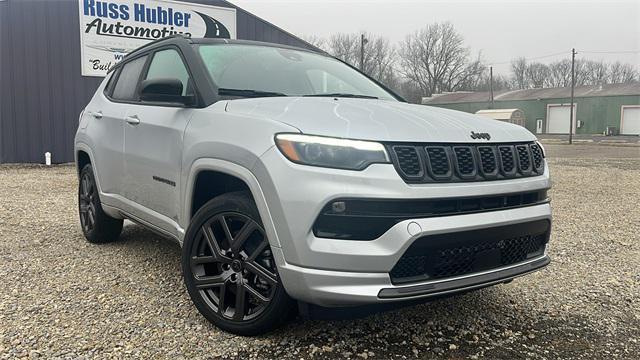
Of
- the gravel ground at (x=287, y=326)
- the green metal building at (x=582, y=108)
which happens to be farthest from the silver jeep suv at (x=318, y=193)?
the green metal building at (x=582, y=108)

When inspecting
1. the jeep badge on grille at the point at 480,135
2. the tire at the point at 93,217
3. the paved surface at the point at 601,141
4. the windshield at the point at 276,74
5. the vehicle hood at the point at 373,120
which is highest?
the windshield at the point at 276,74

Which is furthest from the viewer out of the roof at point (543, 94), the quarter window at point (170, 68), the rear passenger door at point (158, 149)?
the roof at point (543, 94)

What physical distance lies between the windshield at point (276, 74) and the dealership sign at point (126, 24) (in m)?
11.4

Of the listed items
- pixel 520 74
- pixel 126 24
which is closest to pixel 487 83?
pixel 520 74

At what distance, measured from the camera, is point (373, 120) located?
2.53 meters

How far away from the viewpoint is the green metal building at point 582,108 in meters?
49.7

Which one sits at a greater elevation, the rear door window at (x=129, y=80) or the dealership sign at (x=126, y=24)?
the dealership sign at (x=126, y=24)

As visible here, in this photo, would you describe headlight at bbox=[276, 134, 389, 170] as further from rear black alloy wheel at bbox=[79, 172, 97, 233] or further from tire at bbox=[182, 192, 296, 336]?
rear black alloy wheel at bbox=[79, 172, 97, 233]

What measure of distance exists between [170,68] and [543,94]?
5894 centimetres

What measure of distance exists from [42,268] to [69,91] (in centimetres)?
1092

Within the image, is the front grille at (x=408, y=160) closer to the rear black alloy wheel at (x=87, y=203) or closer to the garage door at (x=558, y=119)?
the rear black alloy wheel at (x=87, y=203)

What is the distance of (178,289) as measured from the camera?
3.59 meters

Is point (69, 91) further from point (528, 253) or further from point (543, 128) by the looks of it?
point (543, 128)

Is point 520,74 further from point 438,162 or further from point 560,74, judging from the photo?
point 438,162
